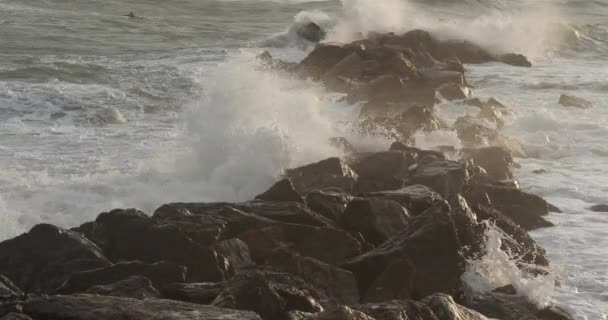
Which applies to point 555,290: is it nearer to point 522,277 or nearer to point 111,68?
point 522,277

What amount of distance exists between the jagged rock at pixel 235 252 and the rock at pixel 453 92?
1006 cm

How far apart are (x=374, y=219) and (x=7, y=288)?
3.40 metres

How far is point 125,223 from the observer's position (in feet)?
26.4

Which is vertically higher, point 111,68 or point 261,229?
point 261,229

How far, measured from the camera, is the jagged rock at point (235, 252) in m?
7.71

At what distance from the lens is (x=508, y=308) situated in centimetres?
712

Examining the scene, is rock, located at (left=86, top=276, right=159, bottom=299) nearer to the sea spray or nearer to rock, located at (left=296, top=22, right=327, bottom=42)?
the sea spray

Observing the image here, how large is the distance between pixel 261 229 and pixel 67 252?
1685 millimetres

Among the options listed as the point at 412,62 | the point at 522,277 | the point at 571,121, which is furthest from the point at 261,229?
the point at 412,62

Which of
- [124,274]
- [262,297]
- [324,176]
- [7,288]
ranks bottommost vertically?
[324,176]

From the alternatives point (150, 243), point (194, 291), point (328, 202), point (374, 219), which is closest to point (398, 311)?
point (194, 291)

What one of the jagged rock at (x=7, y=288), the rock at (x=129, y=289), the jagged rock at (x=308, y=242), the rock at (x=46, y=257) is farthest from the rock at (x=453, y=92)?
the jagged rock at (x=7, y=288)

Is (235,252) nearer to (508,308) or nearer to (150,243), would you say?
(150,243)

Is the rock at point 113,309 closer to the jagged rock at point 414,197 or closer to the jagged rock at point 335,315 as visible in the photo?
the jagged rock at point 335,315
